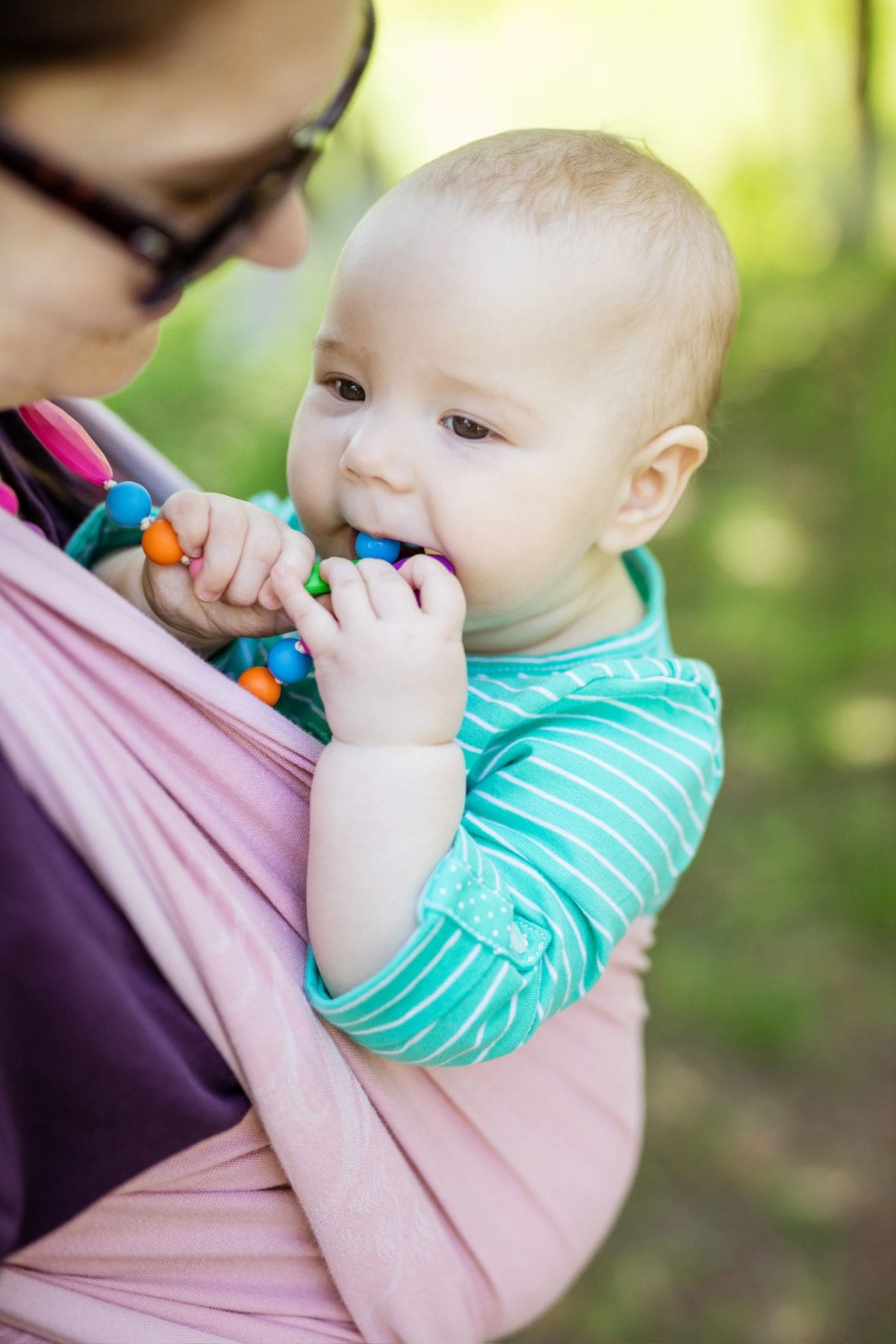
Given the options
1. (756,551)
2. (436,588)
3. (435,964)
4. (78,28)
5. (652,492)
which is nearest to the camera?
(78,28)

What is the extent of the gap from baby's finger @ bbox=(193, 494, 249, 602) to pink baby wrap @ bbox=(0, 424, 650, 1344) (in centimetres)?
16

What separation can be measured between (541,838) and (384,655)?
0.26 metres

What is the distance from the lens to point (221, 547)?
3.99 ft

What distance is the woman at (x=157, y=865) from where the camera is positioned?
2.95 feet

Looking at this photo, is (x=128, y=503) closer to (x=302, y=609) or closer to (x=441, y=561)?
(x=302, y=609)

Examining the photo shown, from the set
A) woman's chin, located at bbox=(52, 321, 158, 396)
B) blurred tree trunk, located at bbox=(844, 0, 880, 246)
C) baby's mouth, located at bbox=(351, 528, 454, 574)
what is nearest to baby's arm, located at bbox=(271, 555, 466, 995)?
baby's mouth, located at bbox=(351, 528, 454, 574)

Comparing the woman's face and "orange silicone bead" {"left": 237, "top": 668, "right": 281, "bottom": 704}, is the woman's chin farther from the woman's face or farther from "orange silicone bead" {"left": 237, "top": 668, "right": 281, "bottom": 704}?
"orange silicone bead" {"left": 237, "top": 668, "right": 281, "bottom": 704}

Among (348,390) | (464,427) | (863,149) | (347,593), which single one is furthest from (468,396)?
(863,149)

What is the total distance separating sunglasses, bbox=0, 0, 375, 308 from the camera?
0.89 m

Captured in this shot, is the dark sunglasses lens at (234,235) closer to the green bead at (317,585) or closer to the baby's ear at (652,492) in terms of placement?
the green bead at (317,585)

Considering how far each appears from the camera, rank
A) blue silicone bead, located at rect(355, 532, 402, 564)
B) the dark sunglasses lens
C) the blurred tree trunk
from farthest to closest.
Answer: the blurred tree trunk, blue silicone bead, located at rect(355, 532, 402, 564), the dark sunglasses lens

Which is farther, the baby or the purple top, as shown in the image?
the baby

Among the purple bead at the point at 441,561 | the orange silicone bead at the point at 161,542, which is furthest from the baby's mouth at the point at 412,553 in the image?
the orange silicone bead at the point at 161,542

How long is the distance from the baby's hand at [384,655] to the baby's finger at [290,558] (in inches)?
0.9
